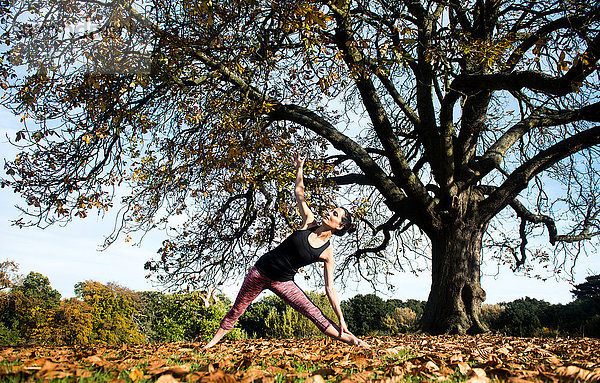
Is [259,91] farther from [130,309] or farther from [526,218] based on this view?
[130,309]

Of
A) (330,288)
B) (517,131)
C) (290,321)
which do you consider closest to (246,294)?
(330,288)

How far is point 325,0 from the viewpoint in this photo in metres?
6.62

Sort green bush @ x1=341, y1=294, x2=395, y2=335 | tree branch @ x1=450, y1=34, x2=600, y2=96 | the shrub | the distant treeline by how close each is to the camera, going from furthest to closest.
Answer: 1. green bush @ x1=341, y1=294, x2=395, y2=335
2. the shrub
3. the distant treeline
4. tree branch @ x1=450, y1=34, x2=600, y2=96

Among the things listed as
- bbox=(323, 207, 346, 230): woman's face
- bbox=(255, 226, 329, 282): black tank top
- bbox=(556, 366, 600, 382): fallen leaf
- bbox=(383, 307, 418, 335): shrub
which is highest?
bbox=(323, 207, 346, 230): woman's face

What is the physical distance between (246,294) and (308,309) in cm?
74

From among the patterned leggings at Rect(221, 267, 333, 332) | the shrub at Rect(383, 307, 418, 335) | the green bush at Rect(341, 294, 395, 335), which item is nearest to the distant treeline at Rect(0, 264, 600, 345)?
the shrub at Rect(383, 307, 418, 335)

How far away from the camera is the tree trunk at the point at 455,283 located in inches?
327

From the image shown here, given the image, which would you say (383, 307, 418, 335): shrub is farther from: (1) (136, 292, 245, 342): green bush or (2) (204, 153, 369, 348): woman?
(2) (204, 153, 369, 348): woman

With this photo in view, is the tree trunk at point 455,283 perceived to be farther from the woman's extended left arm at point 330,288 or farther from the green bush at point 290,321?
the woman's extended left arm at point 330,288

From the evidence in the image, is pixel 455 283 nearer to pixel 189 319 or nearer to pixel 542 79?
pixel 542 79

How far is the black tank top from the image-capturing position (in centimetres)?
438

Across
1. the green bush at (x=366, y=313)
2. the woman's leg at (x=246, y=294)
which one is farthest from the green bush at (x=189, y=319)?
the woman's leg at (x=246, y=294)

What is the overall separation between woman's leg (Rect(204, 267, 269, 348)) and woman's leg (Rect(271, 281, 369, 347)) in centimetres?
16

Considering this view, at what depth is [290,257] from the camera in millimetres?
4438
